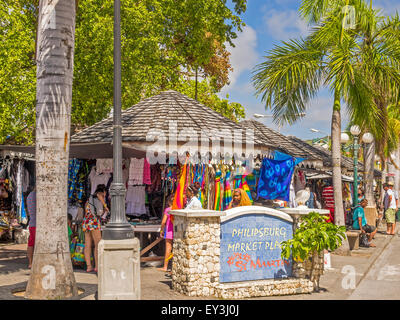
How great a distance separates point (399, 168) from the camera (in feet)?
123

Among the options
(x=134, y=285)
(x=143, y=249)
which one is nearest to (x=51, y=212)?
(x=134, y=285)

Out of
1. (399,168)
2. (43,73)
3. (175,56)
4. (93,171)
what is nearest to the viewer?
(43,73)

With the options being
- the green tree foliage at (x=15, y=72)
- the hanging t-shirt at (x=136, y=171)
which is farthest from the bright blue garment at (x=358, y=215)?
the green tree foliage at (x=15, y=72)

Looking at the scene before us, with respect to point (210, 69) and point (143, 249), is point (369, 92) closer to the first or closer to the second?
point (143, 249)

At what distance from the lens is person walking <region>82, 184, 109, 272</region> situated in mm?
10039

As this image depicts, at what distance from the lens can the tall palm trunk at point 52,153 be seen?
7.36 metres

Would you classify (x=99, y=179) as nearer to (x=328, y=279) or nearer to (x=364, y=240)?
(x=328, y=279)

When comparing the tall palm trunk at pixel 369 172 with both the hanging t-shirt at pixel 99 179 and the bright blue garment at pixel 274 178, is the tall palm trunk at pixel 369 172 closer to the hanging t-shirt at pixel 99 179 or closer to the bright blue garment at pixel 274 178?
the bright blue garment at pixel 274 178

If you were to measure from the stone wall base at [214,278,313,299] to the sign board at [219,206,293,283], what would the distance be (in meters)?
0.18

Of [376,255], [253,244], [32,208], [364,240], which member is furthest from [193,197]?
[364,240]

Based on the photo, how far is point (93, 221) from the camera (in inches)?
396

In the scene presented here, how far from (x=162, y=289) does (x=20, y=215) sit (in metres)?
8.41

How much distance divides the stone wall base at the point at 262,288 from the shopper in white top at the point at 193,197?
1516mm

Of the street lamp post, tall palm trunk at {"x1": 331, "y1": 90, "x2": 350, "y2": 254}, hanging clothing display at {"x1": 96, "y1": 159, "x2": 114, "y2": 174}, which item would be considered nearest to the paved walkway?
tall palm trunk at {"x1": 331, "y1": 90, "x2": 350, "y2": 254}
